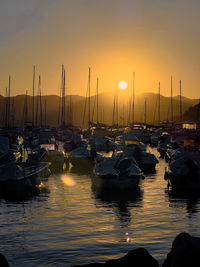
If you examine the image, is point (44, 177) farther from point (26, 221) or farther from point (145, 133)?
point (145, 133)

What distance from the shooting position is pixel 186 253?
1611 cm

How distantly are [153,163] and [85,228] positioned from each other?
114ft

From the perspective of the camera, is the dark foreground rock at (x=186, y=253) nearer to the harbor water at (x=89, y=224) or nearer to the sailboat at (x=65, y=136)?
the harbor water at (x=89, y=224)

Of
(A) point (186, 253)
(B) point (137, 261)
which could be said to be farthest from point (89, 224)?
(A) point (186, 253)

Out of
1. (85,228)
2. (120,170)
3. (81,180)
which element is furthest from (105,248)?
(81,180)

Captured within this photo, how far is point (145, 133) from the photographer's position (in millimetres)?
129375

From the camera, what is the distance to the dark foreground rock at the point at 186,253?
15.9 metres

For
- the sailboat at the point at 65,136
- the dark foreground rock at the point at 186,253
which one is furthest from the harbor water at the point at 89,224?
the sailboat at the point at 65,136

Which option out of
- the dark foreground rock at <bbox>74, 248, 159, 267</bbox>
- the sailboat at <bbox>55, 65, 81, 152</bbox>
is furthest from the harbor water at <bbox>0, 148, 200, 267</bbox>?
the sailboat at <bbox>55, 65, 81, 152</bbox>

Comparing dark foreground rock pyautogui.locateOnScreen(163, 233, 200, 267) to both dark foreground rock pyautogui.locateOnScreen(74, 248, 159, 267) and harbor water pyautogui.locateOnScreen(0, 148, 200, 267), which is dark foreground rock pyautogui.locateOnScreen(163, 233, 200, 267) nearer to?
dark foreground rock pyautogui.locateOnScreen(74, 248, 159, 267)

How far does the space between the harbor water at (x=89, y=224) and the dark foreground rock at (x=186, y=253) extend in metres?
4.00

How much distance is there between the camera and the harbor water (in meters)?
21.6

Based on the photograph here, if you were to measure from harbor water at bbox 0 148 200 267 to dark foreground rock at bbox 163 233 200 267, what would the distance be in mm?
4005

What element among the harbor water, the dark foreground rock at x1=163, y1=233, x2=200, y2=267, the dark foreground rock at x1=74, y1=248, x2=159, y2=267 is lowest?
the harbor water
